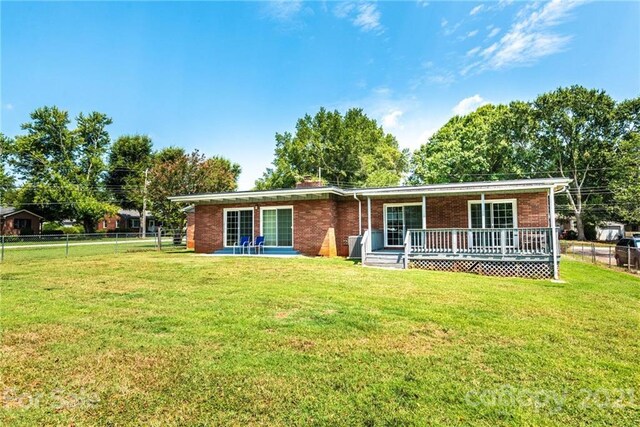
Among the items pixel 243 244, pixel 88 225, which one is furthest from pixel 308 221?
pixel 88 225

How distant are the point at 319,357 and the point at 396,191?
33.7ft

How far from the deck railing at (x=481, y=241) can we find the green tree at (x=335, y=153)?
3049 centimetres

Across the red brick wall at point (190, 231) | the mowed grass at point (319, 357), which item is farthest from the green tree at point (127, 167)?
the mowed grass at point (319, 357)

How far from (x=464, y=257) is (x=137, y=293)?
9.49m

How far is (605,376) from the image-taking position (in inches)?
135

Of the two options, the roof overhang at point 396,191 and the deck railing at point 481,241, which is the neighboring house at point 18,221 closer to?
the roof overhang at point 396,191

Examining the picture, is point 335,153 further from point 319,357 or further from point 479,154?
point 319,357

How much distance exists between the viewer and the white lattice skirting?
1030 centimetres

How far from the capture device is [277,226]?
55.0 ft

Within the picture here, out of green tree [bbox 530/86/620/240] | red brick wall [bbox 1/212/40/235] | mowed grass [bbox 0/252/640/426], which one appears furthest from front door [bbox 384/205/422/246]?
red brick wall [bbox 1/212/40/235]

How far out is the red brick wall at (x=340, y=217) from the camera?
12.9 m

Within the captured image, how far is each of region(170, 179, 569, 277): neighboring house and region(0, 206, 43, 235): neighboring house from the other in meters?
33.3

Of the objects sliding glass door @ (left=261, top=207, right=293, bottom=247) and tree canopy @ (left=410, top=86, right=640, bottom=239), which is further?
tree canopy @ (left=410, top=86, right=640, bottom=239)

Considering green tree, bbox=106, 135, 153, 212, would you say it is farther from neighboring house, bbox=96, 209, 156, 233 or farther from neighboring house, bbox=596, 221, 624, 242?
neighboring house, bbox=596, 221, 624, 242
